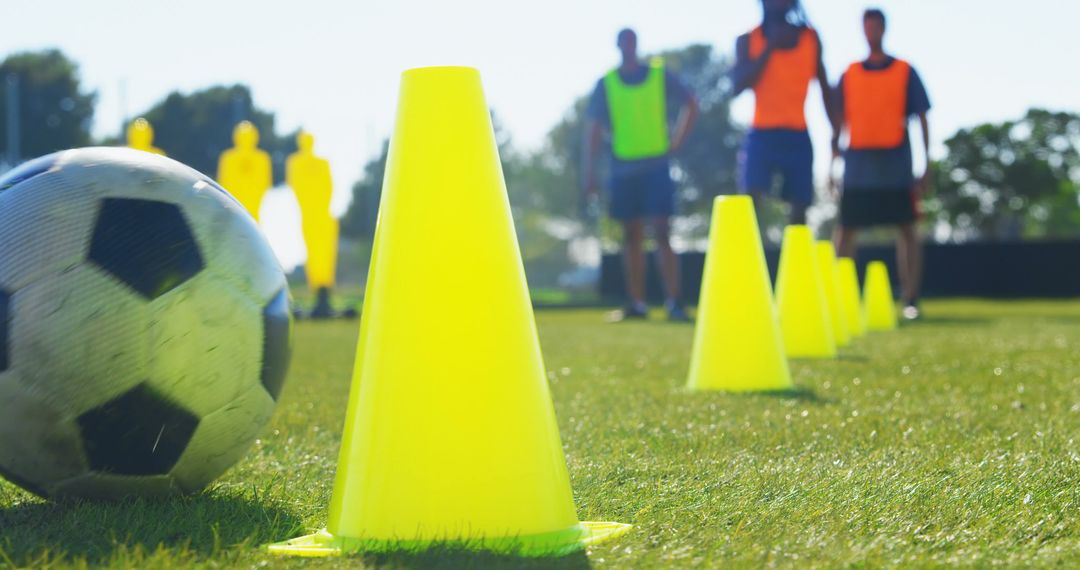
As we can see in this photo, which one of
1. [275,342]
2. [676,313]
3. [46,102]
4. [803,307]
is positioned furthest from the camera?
[46,102]

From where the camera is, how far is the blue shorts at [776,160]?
8805mm

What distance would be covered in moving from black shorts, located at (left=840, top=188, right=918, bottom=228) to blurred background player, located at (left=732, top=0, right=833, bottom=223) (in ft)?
3.40

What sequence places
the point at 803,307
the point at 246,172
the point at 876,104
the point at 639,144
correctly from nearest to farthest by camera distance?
the point at 803,307 < the point at 876,104 < the point at 639,144 < the point at 246,172

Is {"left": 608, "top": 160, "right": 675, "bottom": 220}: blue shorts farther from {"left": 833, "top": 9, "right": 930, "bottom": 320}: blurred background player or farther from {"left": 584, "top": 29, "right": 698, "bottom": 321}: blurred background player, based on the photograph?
{"left": 833, "top": 9, "right": 930, "bottom": 320}: blurred background player

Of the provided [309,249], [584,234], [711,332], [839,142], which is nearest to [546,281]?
[584,234]

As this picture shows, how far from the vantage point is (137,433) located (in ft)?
7.83

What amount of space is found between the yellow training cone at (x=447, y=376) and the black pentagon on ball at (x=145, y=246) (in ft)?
1.60

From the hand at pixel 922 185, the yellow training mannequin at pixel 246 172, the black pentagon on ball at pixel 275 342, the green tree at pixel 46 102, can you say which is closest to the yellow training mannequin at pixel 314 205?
the yellow training mannequin at pixel 246 172

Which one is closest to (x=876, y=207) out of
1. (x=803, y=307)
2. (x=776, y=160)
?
(x=776, y=160)

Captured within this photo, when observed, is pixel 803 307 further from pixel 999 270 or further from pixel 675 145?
pixel 999 270

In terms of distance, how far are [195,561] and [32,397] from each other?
A: 695 mm

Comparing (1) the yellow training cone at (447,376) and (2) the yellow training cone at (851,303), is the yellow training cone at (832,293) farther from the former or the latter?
(1) the yellow training cone at (447,376)

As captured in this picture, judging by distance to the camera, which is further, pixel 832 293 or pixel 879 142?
pixel 879 142

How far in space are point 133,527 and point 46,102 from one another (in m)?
48.8
